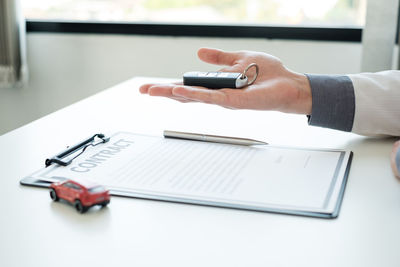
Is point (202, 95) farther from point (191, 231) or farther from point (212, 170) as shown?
point (191, 231)

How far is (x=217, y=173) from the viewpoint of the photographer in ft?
2.31

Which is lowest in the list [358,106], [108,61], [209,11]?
[108,61]

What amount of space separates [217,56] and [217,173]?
357 mm

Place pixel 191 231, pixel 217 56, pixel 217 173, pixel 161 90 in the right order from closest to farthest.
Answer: pixel 191 231, pixel 217 173, pixel 161 90, pixel 217 56

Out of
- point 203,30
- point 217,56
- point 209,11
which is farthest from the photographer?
point 209,11

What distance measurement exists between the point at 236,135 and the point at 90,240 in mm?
450

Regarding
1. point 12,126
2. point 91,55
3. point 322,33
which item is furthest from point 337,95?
point 12,126

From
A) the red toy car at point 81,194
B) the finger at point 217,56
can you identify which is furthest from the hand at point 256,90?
the red toy car at point 81,194

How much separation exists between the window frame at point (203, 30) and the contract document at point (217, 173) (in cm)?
129

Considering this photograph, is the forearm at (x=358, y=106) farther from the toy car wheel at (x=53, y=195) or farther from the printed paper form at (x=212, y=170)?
the toy car wheel at (x=53, y=195)

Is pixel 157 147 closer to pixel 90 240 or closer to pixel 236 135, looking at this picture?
pixel 236 135

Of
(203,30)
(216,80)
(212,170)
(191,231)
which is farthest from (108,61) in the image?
(191,231)

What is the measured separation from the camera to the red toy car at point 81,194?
58cm

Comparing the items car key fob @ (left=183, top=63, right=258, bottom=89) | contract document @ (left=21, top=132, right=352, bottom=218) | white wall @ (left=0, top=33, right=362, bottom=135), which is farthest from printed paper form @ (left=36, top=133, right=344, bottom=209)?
white wall @ (left=0, top=33, right=362, bottom=135)
